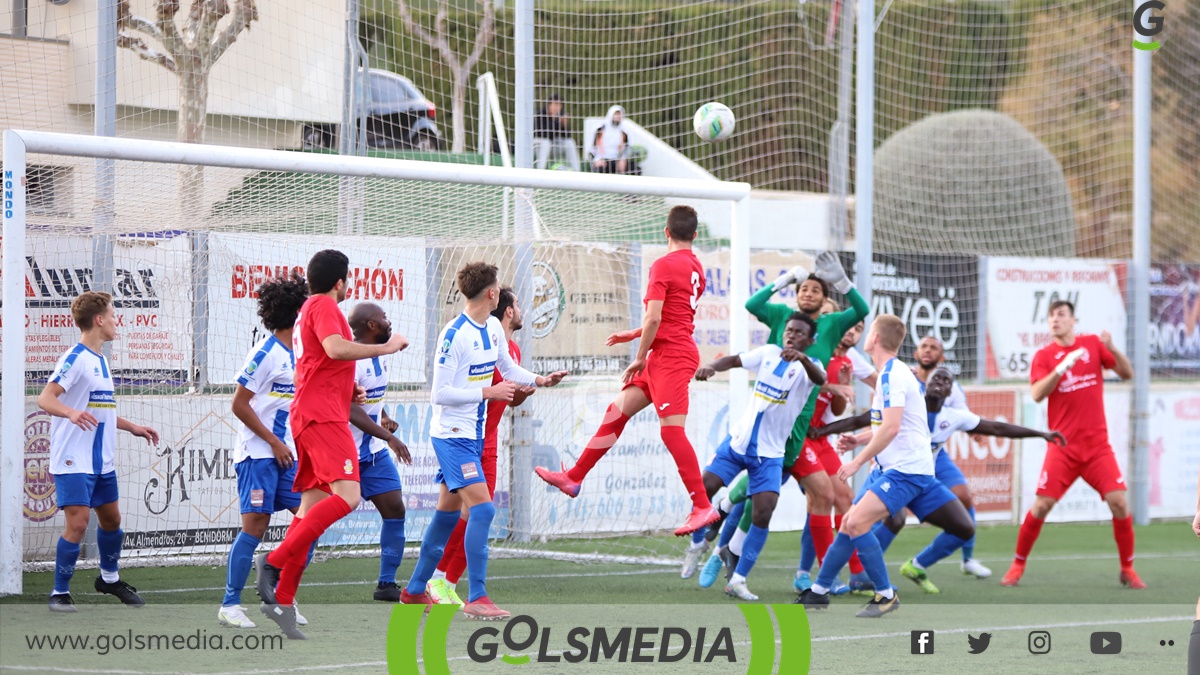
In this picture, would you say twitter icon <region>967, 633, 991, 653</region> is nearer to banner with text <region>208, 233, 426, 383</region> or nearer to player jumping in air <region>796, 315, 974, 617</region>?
player jumping in air <region>796, 315, 974, 617</region>

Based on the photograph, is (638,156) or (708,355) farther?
(638,156)

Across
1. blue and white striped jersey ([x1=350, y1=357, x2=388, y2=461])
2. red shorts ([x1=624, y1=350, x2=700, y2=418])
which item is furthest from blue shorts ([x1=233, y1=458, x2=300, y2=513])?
red shorts ([x1=624, y1=350, x2=700, y2=418])

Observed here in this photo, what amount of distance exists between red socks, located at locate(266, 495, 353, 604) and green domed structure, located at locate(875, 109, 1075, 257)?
37.2 ft

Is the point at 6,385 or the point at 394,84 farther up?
the point at 394,84

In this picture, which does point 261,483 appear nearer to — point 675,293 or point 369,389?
point 369,389

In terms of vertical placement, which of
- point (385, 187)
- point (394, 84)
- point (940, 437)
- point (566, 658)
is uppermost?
point (394, 84)

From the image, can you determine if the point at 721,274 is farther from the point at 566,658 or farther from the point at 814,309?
the point at 566,658

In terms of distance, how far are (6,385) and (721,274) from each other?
6.90m

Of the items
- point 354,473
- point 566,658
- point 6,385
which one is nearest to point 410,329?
point 6,385

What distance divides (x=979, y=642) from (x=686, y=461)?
6.47ft

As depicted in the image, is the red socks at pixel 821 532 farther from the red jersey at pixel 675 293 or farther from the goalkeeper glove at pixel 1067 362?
the goalkeeper glove at pixel 1067 362

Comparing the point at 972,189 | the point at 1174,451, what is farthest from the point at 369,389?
the point at 972,189

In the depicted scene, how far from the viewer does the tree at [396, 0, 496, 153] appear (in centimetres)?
1091

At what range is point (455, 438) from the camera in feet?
22.4
